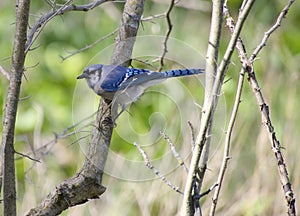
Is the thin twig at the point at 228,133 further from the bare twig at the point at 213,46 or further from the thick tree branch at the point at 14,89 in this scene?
the thick tree branch at the point at 14,89

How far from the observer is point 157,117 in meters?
2.92

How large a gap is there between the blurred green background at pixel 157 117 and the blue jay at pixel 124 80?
52mm

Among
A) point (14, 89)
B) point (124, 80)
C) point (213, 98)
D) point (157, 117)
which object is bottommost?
point (213, 98)

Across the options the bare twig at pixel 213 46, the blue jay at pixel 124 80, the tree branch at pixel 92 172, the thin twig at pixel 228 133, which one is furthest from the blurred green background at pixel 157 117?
the bare twig at pixel 213 46

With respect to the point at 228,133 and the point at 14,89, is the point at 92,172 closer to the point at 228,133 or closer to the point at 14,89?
the point at 14,89

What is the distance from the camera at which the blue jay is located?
1820 mm

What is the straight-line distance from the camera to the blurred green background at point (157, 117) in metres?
2.42

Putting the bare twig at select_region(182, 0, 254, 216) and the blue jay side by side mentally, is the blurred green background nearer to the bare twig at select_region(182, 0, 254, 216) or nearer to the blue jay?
Result: the blue jay

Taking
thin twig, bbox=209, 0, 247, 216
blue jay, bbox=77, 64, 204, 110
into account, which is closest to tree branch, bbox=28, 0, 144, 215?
blue jay, bbox=77, 64, 204, 110

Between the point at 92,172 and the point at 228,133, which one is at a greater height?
the point at 92,172

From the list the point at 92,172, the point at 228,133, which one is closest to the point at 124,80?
the point at 92,172

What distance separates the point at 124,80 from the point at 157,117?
3.31 feet

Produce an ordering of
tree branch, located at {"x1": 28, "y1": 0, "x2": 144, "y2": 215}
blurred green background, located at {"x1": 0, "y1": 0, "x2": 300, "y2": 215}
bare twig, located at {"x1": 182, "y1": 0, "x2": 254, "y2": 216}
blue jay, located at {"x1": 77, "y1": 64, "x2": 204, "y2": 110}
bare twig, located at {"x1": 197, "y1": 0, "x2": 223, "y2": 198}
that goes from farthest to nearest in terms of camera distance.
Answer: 1. blurred green background, located at {"x1": 0, "y1": 0, "x2": 300, "y2": 215}
2. blue jay, located at {"x1": 77, "y1": 64, "x2": 204, "y2": 110}
3. tree branch, located at {"x1": 28, "y1": 0, "x2": 144, "y2": 215}
4. bare twig, located at {"x1": 197, "y1": 0, "x2": 223, "y2": 198}
5. bare twig, located at {"x1": 182, "y1": 0, "x2": 254, "y2": 216}

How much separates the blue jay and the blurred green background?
52mm
